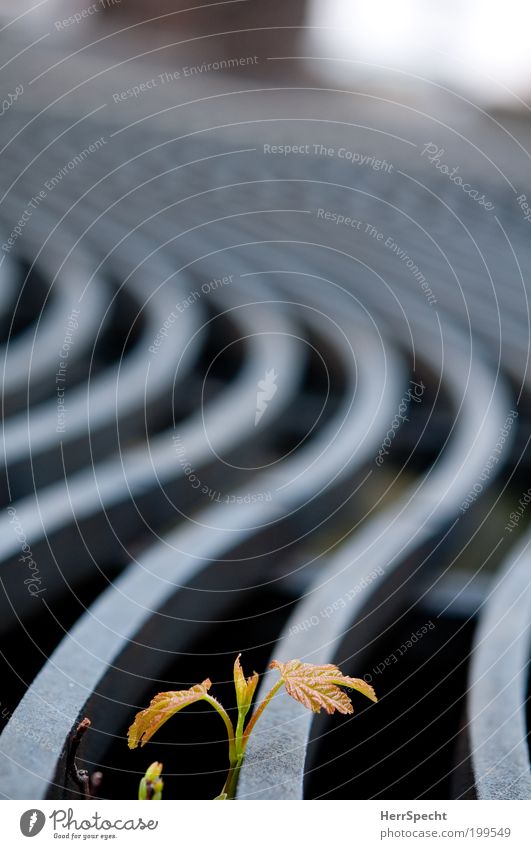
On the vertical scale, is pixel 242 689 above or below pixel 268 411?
below

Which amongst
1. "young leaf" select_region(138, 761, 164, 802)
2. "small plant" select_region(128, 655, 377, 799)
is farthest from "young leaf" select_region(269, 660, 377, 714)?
"young leaf" select_region(138, 761, 164, 802)

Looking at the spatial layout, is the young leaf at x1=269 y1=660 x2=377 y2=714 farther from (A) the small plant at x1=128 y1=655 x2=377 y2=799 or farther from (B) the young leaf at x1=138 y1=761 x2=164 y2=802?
(B) the young leaf at x1=138 y1=761 x2=164 y2=802

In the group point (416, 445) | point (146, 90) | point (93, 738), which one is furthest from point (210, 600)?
point (146, 90)

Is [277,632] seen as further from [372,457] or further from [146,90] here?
Result: [146,90]

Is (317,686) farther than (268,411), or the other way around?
(268,411)

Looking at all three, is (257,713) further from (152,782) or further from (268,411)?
(268,411)

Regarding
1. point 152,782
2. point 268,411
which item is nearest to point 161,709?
point 152,782

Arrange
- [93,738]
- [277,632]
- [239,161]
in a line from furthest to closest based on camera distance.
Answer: [239,161] < [277,632] < [93,738]

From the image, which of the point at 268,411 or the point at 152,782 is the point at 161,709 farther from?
the point at 268,411
